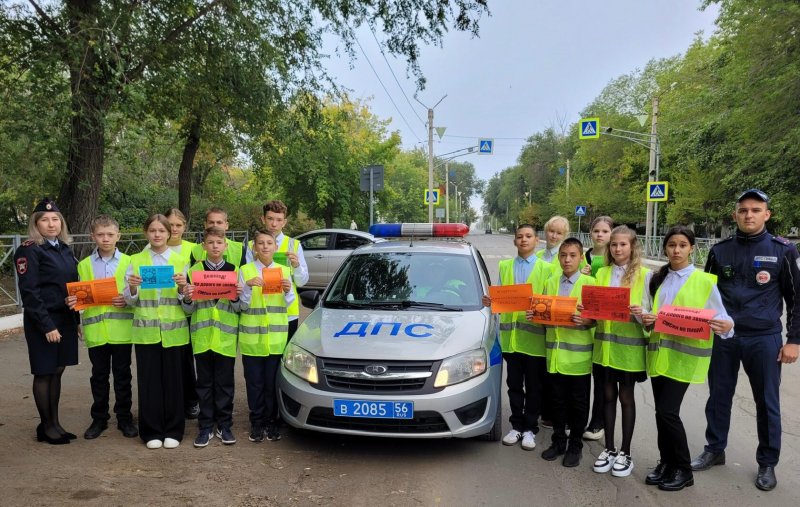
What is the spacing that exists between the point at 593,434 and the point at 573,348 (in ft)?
3.54

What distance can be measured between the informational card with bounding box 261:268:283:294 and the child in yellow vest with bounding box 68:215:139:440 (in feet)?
3.69

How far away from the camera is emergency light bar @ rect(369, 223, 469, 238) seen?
6273 mm

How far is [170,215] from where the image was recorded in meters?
4.82

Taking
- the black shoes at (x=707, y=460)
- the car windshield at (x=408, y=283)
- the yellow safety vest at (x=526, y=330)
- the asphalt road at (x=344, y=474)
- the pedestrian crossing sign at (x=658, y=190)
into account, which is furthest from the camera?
the pedestrian crossing sign at (x=658, y=190)

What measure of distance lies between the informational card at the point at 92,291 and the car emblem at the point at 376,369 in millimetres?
2068

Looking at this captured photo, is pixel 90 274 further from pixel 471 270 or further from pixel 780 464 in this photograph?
pixel 780 464

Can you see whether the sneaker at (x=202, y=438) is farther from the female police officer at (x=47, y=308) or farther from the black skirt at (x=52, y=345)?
the black skirt at (x=52, y=345)

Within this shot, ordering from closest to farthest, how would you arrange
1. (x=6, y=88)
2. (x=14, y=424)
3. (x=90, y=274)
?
(x=90, y=274)
(x=14, y=424)
(x=6, y=88)

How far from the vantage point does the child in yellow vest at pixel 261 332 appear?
4.18 m

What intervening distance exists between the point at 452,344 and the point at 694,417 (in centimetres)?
272

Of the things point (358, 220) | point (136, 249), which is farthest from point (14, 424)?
point (358, 220)

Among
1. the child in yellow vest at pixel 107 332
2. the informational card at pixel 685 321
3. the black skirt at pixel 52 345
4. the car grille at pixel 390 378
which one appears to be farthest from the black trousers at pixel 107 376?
the informational card at pixel 685 321

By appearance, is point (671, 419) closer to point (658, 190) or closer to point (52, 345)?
point (52, 345)

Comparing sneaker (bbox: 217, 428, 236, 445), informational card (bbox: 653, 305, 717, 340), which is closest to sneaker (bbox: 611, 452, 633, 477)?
informational card (bbox: 653, 305, 717, 340)
